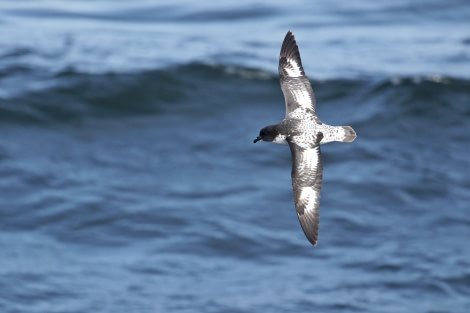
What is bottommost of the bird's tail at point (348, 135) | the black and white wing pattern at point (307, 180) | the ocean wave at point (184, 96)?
the black and white wing pattern at point (307, 180)

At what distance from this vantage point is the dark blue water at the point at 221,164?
14.1 meters

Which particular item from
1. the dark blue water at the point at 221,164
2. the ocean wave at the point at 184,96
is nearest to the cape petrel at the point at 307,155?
the dark blue water at the point at 221,164

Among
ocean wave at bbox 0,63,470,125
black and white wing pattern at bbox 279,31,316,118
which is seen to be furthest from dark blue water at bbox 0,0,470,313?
black and white wing pattern at bbox 279,31,316,118

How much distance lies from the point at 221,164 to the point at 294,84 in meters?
8.96

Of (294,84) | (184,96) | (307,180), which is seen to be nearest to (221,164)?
(184,96)

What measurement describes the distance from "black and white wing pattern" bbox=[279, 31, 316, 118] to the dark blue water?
16.5 feet

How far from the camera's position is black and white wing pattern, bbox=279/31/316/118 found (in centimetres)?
902

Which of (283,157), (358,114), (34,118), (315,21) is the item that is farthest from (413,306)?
(315,21)

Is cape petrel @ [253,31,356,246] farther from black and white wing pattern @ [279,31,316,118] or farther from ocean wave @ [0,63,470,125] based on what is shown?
ocean wave @ [0,63,470,125]

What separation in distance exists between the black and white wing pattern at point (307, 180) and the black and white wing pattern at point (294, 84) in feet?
1.95

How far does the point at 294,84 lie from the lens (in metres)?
9.27

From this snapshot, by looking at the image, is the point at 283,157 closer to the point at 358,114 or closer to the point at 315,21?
the point at 358,114

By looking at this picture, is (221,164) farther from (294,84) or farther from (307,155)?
(307,155)

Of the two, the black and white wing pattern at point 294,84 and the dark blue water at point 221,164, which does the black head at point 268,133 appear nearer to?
the black and white wing pattern at point 294,84
